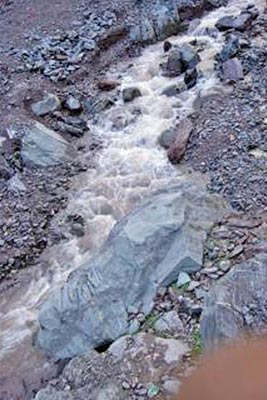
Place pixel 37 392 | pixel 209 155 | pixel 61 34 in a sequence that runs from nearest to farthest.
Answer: pixel 37 392, pixel 209 155, pixel 61 34

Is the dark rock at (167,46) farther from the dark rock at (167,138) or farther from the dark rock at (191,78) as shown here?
the dark rock at (167,138)

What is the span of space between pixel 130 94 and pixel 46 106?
1683mm

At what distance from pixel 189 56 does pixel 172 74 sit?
50 cm

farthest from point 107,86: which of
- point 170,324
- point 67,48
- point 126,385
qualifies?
point 126,385

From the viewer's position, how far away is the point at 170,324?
771 centimetres

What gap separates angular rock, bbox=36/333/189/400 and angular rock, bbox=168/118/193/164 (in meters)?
4.30

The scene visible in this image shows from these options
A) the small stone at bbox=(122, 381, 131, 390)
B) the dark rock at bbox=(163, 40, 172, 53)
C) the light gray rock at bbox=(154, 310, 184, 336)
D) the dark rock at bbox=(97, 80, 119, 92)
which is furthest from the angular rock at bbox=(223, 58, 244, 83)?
the small stone at bbox=(122, 381, 131, 390)

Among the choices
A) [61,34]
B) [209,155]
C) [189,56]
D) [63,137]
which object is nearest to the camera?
[209,155]

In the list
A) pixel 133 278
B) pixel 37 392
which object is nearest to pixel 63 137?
pixel 133 278

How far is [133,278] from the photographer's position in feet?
27.3

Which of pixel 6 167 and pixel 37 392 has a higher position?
pixel 6 167

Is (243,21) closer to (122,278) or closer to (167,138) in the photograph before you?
(167,138)

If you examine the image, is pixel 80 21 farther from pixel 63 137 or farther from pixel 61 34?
pixel 63 137

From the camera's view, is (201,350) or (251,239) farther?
(251,239)
